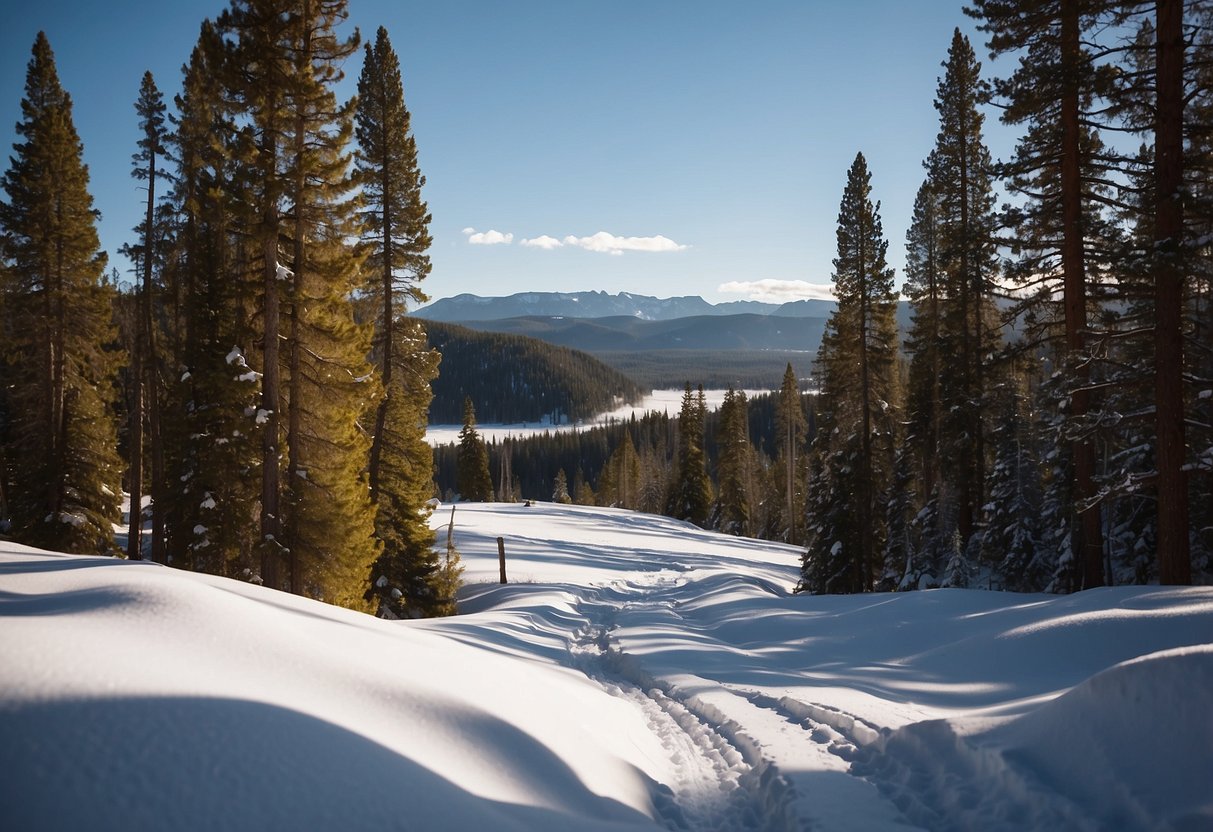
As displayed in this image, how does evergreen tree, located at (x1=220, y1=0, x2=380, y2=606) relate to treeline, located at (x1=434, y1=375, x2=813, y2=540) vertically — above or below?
above

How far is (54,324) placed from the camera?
65.0ft

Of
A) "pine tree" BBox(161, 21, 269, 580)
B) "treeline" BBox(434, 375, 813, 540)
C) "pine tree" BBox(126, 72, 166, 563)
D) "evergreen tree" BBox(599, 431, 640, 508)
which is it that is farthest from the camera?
"evergreen tree" BBox(599, 431, 640, 508)

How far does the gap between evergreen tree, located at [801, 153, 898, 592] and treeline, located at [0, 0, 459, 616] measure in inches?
571

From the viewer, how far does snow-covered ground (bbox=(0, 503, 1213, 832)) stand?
3092mm

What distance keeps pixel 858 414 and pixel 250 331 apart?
66.9 ft

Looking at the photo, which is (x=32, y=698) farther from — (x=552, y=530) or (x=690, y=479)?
(x=690, y=479)

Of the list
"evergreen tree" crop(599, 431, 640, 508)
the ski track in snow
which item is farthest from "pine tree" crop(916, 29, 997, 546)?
"evergreen tree" crop(599, 431, 640, 508)

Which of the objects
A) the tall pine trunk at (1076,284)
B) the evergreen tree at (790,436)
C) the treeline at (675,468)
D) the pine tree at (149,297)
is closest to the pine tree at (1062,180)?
the tall pine trunk at (1076,284)

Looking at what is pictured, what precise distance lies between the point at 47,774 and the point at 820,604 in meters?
14.9

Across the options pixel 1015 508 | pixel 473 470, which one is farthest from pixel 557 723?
pixel 473 470

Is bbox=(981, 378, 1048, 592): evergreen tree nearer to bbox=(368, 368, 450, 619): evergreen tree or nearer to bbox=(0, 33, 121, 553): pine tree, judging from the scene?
bbox=(368, 368, 450, 619): evergreen tree

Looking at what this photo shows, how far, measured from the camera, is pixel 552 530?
39.2m

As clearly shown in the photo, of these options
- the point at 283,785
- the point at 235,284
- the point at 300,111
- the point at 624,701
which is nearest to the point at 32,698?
the point at 283,785

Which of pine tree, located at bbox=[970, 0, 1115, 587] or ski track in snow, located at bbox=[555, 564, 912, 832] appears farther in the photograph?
pine tree, located at bbox=[970, 0, 1115, 587]
